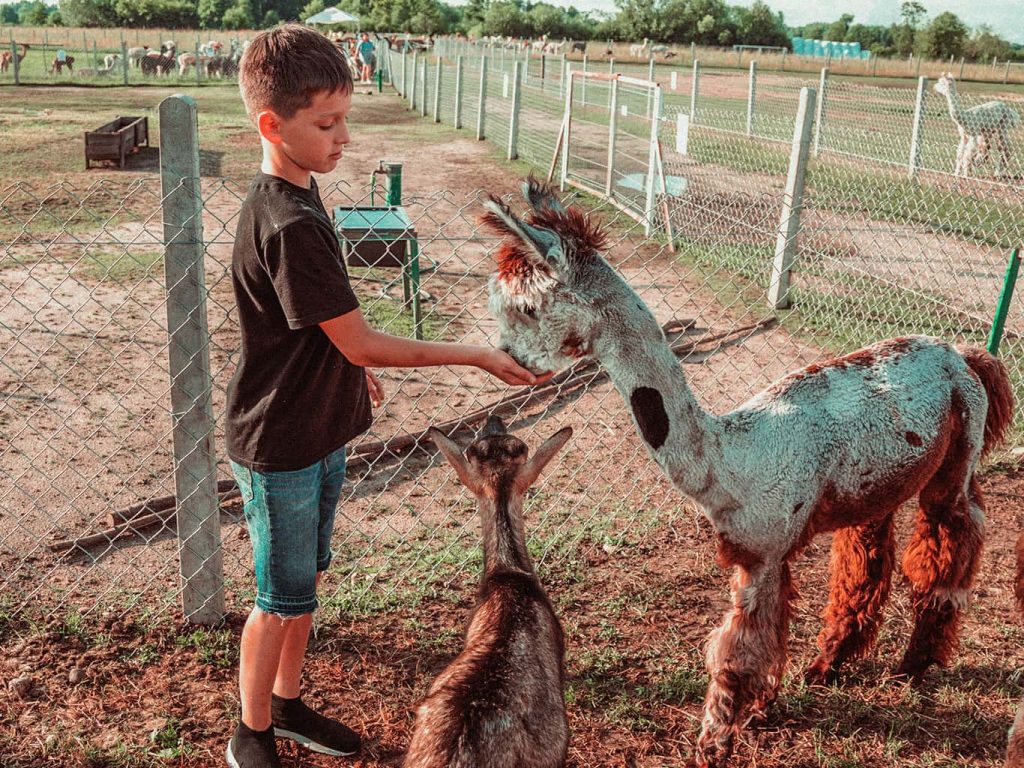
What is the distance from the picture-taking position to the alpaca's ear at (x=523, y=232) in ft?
8.27

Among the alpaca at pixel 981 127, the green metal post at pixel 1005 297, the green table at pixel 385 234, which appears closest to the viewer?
the green metal post at pixel 1005 297

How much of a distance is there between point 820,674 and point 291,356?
102 inches

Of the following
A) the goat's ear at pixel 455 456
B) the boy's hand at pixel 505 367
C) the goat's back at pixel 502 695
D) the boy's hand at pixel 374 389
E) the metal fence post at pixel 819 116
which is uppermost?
the metal fence post at pixel 819 116

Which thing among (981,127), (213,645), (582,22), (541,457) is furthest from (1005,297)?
(582,22)

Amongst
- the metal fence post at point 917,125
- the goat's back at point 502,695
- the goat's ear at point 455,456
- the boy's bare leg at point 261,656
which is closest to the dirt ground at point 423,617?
the boy's bare leg at point 261,656

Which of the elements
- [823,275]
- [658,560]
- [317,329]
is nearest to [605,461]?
[658,560]

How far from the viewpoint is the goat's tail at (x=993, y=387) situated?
12.0 ft

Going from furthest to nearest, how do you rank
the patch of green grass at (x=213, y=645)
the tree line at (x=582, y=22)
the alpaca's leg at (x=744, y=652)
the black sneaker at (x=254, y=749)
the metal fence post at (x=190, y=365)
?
1. the tree line at (x=582, y=22)
2. the patch of green grass at (x=213, y=645)
3. the metal fence post at (x=190, y=365)
4. the alpaca's leg at (x=744, y=652)
5. the black sneaker at (x=254, y=749)

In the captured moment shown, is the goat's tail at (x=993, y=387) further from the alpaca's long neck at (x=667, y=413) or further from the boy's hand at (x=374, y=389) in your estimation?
the boy's hand at (x=374, y=389)

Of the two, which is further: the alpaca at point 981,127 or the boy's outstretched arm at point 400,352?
the alpaca at point 981,127

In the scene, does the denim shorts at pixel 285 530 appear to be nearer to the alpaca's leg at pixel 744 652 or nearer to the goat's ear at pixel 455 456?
the goat's ear at pixel 455 456

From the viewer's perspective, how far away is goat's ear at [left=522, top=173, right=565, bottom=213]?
2.73 metres

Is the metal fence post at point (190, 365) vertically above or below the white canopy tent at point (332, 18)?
below

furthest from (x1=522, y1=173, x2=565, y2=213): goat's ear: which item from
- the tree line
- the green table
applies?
the tree line
